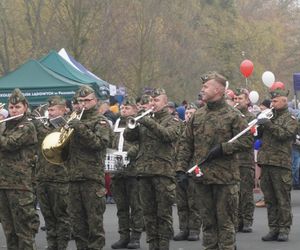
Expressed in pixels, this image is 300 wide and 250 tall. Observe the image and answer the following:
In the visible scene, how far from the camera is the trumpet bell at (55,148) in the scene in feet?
34.1

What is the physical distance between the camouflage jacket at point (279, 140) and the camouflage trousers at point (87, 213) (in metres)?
2.76

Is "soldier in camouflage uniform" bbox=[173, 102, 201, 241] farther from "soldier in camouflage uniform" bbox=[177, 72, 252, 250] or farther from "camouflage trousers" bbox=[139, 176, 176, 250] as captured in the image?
"soldier in camouflage uniform" bbox=[177, 72, 252, 250]

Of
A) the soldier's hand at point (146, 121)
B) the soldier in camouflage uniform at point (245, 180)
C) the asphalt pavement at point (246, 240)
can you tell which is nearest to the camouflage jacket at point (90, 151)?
the soldier's hand at point (146, 121)

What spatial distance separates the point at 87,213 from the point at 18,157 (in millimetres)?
1068

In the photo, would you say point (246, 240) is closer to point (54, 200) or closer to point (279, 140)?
point (279, 140)

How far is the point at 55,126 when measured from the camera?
11656 mm

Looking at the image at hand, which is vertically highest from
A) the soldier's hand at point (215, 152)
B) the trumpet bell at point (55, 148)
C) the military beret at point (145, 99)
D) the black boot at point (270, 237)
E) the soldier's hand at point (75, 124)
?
the military beret at point (145, 99)

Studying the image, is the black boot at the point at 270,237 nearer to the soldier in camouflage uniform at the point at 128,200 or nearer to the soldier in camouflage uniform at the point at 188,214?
the soldier in camouflage uniform at the point at 188,214

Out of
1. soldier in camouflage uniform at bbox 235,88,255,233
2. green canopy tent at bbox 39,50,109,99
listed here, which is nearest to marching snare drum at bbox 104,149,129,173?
soldier in camouflage uniform at bbox 235,88,255,233

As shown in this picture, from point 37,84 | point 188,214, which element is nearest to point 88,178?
point 188,214

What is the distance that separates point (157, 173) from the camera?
1110 centimetres

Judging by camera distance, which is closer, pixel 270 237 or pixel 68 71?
pixel 270 237

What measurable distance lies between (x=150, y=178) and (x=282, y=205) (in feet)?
7.50

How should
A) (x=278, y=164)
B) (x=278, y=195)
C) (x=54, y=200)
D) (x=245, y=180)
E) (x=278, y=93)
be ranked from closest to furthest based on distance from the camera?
(x=54, y=200) < (x=278, y=93) < (x=278, y=164) < (x=278, y=195) < (x=245, y=180)
